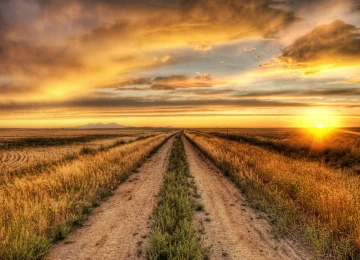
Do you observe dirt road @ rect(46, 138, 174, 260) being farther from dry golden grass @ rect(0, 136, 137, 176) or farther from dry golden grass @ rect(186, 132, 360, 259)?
dry golden grass @ rect(0, 136, 137, 176)

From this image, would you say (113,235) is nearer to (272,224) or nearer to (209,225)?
(209,225)

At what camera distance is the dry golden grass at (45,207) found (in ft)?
17.0

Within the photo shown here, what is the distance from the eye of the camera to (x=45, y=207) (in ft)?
23.1

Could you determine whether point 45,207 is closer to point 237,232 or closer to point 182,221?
point 182,221

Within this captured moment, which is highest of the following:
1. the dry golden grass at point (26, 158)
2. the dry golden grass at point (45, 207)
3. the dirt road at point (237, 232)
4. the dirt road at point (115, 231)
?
the dry golden grass at point (45, 207)

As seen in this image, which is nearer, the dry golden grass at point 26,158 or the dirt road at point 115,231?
the dirt road at point 115,231

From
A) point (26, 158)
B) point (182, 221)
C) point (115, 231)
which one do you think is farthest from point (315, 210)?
point (26, 158)

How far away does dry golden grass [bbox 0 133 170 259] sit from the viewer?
5.17 m

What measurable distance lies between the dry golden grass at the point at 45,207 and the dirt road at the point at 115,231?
1.26ft

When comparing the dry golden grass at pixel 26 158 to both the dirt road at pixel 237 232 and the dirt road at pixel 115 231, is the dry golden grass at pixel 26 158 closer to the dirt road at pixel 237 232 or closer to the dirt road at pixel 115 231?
the dirt road at pixel 115 231

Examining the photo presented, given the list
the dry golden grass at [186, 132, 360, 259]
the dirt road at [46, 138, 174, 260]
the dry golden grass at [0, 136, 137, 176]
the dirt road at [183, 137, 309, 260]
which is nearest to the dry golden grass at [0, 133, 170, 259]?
the dirt road at [46, 138, 174, 260]

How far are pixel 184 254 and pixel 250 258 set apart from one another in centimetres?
150

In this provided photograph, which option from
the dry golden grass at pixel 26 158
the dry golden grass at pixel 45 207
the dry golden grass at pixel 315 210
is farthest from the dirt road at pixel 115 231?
the dry golden grass at pixel 26 158

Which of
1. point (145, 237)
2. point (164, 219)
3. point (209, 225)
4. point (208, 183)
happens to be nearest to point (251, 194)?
point (208, 183)
